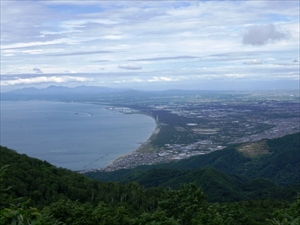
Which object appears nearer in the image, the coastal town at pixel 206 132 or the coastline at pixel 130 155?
the coastline at pixel 130 155

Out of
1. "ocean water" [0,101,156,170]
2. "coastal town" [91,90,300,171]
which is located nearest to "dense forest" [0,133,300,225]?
"coastal town" [91,90,300,171]

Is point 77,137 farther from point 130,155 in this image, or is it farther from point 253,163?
point 253,163

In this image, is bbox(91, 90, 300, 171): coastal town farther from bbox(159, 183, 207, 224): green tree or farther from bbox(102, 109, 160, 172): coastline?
bbox(159, 183, 207, 224): green tree

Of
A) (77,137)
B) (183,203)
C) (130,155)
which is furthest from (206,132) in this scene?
(183,203)

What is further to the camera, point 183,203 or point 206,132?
point 206,132

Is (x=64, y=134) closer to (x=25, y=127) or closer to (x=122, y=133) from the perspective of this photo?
(x=122, y=133)

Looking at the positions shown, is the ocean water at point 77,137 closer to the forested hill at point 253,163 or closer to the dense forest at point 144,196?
the forested hill at point 253,163

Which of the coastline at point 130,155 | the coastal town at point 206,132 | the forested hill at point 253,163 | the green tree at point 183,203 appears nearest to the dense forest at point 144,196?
the green tree at point 183,203
